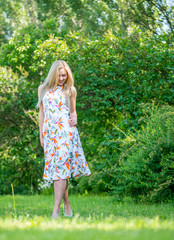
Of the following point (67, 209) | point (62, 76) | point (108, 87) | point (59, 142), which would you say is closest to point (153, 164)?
point (67, 209)

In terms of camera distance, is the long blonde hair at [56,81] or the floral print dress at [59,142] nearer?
the floral print dress at [59,142]

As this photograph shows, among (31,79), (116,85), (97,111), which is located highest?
(31,79)

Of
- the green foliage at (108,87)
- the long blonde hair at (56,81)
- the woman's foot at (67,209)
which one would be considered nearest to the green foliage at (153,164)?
the green foliage at (108,87)

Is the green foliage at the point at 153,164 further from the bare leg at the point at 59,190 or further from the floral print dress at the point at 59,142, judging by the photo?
the bare leg at the point at 59,190

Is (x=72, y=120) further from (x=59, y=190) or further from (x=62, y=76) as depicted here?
(x=59, y=190)

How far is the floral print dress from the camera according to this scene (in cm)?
447

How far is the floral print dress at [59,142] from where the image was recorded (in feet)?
14.7

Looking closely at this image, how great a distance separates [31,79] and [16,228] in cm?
901

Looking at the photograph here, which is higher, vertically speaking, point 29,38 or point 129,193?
point 29,38

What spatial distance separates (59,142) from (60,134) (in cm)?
10

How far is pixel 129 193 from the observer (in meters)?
5.99

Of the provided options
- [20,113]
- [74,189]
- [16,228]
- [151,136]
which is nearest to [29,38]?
[20,113]

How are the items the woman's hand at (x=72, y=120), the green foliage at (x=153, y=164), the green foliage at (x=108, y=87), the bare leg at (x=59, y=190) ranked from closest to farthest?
1. the bare leg at (x=59, y=190)
2. the woman's hand at (x=72, y=120)
3. the green foliage at (x=153, y=164)
4. the green foliage at (x=108, y=87)

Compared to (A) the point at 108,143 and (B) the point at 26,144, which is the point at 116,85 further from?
(B) the point at 26,144
